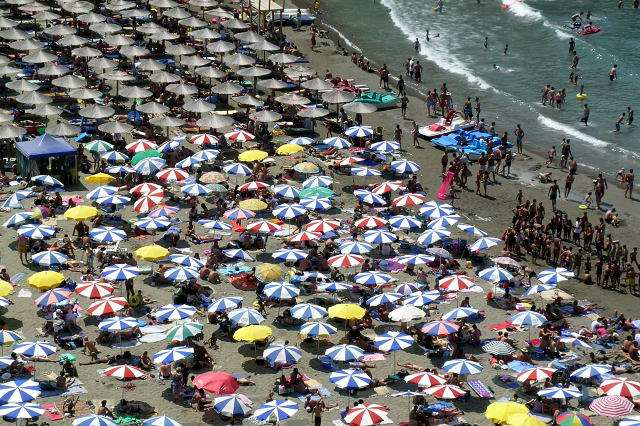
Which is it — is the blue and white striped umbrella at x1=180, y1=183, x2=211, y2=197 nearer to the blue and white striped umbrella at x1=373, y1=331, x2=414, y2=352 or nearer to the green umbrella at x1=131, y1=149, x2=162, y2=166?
the green umbrella at x1=131, y1=149, x2=162, y2=166

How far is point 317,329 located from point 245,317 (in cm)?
245

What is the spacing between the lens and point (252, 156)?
179ft

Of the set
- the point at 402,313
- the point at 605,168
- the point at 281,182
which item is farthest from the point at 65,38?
the point at 402,313

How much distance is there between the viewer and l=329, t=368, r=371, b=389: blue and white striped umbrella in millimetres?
35656

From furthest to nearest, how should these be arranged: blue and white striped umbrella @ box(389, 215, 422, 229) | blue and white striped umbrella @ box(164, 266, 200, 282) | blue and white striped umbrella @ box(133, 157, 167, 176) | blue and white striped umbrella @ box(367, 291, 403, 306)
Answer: blue and white striped umbrella @ box(133, 157, 167, 176) → blue and white striped umbrella @ box(389, 215, 422, 229) → blue and white striped umbrella @ box(164, 266, 200, 282) → blue and white striped umbrella @ box(367, 291, 403, 306)

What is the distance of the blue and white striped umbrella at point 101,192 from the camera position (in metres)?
49.1

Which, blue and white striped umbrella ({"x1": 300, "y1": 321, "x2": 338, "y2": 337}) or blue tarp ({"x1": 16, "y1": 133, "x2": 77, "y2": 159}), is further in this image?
blue tarp ({"x1": 16, "y1": 133, "x2": 77, "y2": 159})

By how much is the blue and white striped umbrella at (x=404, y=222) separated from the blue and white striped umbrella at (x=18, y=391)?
18392 mm

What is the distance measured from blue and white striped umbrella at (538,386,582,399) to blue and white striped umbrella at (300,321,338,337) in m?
7.01

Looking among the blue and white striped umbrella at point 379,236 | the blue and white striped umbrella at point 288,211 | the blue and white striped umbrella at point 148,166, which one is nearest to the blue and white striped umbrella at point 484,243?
the blue and white striped umbrella at point 379,236

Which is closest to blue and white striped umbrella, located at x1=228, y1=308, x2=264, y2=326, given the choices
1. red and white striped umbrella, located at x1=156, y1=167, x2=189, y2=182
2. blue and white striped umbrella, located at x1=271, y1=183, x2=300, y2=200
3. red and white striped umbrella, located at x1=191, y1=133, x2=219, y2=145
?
blue and white striped umbrella, located at x1=271, y1=183, x2=300, y2=200

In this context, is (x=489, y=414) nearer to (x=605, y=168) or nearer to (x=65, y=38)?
(x=605, y=168)

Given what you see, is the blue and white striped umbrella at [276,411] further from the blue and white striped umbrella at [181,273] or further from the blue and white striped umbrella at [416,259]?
the blue and white striped umbrella at [416,259]

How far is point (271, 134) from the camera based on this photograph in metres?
60.3
